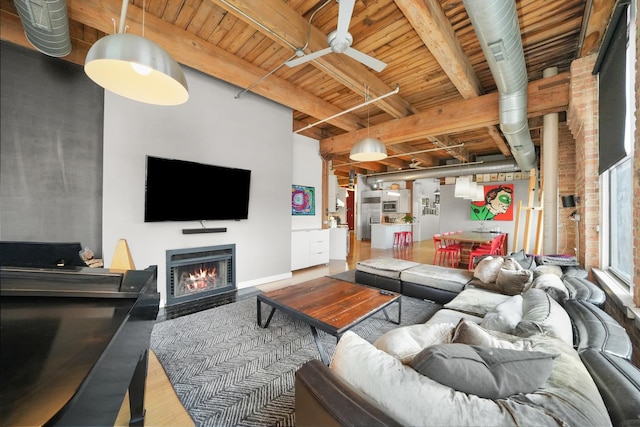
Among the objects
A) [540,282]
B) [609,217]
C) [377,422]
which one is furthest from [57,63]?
[609,217]

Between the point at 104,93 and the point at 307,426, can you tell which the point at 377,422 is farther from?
the point at 104,93

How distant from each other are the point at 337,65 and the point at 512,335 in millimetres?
3196

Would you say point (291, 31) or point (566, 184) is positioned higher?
point (291, 31)

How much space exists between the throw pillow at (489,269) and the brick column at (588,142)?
96 centimetres

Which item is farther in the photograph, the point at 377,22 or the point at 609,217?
the point at 609,217

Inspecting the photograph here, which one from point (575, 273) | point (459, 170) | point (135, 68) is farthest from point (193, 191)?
point (459, 170)

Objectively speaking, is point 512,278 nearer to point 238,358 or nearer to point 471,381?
point 471,381

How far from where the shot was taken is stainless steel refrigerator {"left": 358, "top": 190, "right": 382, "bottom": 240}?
1113 cm

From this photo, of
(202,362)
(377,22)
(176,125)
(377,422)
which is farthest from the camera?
(176,125)

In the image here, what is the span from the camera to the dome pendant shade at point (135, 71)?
1342 mm

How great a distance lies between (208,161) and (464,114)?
4.15 metres

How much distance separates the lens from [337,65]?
3086 mm

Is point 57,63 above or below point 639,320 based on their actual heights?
above

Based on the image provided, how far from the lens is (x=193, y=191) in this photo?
11.9 feet
